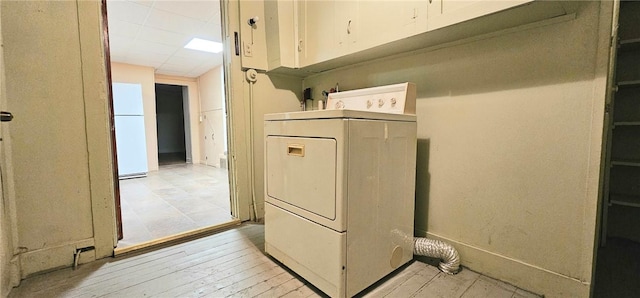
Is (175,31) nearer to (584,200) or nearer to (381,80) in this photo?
(381,80)

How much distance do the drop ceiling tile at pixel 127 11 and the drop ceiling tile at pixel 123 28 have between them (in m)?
0.12

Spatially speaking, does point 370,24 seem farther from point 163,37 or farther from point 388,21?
point 163,37

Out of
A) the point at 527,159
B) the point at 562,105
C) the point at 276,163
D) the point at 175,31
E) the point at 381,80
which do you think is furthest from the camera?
the point at 175,31

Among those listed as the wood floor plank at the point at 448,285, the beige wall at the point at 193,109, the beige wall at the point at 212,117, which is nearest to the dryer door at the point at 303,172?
the wood floor plank at the point at 448,285

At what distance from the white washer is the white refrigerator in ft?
14.3

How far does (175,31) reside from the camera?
363 centimetres

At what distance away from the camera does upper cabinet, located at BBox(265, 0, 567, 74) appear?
1.27 meters

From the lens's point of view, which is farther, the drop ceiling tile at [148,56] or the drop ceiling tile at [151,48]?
the drop ceiling tile at [148,56]

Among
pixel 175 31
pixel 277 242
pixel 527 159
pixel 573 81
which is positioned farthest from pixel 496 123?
pixel 175 31

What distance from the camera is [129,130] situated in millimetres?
4793

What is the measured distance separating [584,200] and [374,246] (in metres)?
1.03

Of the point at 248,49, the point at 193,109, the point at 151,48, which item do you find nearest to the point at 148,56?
the point at 151,48

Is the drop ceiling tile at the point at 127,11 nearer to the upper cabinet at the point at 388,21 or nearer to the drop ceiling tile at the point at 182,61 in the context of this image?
the drop ceiling tile at the point at 182,61

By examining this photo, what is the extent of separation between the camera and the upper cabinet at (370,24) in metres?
1.27
